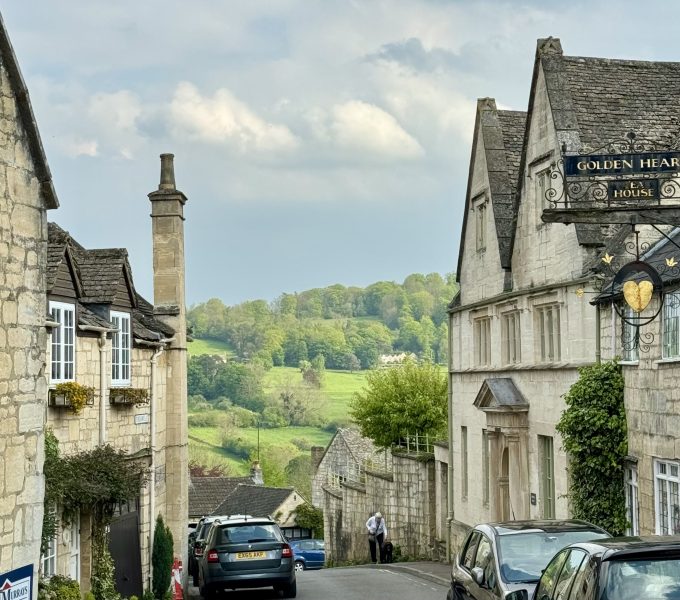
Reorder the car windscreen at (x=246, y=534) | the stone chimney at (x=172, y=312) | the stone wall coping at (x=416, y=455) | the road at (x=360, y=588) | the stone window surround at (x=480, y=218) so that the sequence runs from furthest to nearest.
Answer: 1. the stone wall coping at (x=416, y=455)
2. the stone window surround at (x=480, y=218)
3. the stone chimney at (x=172, y=312)
4. the road at (x=360, y=588)
5. the car windscreen at (x=246, y=534)

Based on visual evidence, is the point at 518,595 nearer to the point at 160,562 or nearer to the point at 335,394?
the point at 160,562

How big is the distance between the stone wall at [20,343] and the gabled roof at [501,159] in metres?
16.6

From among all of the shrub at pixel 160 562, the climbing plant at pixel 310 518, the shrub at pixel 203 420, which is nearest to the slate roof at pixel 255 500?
the climbing plant at pixel 310 518

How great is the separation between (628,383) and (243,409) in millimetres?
153660

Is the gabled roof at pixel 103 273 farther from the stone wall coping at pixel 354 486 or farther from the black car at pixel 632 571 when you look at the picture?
the stone wall coping at pixel 354 486

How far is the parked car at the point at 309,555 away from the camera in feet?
172

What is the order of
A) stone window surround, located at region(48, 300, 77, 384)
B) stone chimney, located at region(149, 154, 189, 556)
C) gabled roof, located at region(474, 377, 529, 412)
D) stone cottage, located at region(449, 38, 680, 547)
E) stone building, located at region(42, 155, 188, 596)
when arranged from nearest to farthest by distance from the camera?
stone window surround, located at region(48, 300, 77, 384), stone building, located at region(42, 155, 188, 596), stone cottage, located at region(449, 38, 680, 547), stone chimney, located at region(149, 154, 189, 556), gabled roof, located at region(474, 377, 529, 412)

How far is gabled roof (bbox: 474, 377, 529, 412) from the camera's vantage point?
2628 centimetres

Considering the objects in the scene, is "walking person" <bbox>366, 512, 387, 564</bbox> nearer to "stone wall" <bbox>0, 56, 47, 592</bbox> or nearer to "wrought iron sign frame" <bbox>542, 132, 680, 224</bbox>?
"wrought iron sign frame" <bbox>542, 132, 680, 224</bbox>

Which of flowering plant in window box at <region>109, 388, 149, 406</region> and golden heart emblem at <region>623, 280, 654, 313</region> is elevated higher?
golden heart emblem at <region>623, 280, 654, 313</region>

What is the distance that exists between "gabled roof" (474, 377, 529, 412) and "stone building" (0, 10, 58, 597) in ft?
51.4

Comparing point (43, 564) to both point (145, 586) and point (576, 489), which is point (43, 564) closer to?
point (145, 586)

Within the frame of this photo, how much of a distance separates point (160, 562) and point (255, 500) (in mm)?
54076

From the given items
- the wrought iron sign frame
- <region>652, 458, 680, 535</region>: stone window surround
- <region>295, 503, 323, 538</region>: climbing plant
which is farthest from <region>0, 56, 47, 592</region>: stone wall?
<region>295, 503, 323, 538</region>: climbing plant
